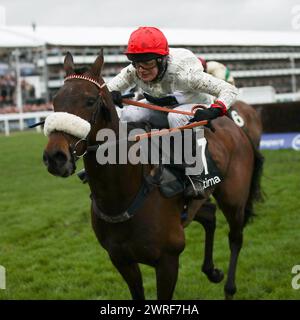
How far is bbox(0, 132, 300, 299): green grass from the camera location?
16.4 feet

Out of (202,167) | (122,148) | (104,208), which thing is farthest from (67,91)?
(202,167)

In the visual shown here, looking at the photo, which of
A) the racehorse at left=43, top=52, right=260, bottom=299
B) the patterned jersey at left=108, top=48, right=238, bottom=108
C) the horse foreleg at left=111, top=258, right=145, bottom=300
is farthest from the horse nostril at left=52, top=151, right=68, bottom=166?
the patterned jersey at left=108, top=48, right=238, bottom=108

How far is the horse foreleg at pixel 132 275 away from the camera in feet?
12.2

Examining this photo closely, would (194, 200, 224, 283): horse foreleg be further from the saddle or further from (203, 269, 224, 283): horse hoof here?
the saddle

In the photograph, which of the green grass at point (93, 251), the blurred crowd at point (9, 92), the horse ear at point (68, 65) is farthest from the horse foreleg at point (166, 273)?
the blurred crowd at point (9, 92)

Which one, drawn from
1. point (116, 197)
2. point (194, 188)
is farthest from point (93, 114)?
point (194, 188)

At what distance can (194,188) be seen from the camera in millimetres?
3936

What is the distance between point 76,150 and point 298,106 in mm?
11324

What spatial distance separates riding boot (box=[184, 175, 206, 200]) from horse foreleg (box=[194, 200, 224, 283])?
111cm

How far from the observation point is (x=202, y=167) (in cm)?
408

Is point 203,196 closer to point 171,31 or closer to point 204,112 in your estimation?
point 204,112

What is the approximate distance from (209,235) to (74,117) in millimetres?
2608

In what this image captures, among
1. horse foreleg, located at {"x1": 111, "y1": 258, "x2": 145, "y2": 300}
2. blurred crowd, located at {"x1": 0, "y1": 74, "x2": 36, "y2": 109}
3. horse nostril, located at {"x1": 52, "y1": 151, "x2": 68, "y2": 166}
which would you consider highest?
blurred crowd, located at {"x1": 0, "y1": 74, "x2": 36, "y2": 109}

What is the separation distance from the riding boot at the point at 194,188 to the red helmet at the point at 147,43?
2.99ft
